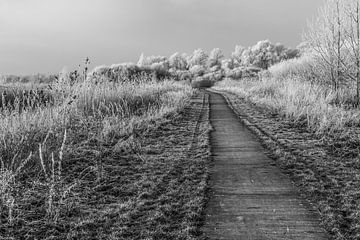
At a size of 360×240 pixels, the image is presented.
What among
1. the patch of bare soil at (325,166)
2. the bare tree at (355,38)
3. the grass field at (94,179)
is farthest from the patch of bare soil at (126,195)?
the bare tree at (355,38)

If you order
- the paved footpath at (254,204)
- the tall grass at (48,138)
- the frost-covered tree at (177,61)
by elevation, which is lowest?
the paved footpath at (254,204)

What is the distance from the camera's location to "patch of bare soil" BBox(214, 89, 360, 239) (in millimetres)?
3893

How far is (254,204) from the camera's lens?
4.27 metres

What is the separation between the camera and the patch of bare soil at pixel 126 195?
3.53 m

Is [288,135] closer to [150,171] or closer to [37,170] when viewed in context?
[150,171]

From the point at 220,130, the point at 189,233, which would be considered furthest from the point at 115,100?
the point at 189,233

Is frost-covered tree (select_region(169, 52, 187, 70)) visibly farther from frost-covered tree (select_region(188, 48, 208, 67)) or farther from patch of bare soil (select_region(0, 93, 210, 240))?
patch of bare soil (select_region(0, 93, 210, 240))

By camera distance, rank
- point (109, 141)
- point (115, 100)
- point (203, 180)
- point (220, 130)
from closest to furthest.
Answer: point (203, 180), point (109, 141), point (220, 130), point (115, 100)

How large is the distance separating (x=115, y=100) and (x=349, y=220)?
30.0 feet

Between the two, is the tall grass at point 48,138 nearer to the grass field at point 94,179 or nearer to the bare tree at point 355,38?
the grass field at point 94,179

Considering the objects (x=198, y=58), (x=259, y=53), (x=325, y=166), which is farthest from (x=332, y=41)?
(x=198, y=58)

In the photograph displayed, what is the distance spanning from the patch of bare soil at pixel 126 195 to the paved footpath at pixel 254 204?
0.24 meters

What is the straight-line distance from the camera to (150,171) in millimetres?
5730

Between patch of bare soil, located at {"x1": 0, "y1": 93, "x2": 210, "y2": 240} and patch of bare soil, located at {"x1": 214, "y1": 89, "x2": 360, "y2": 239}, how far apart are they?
149cm
